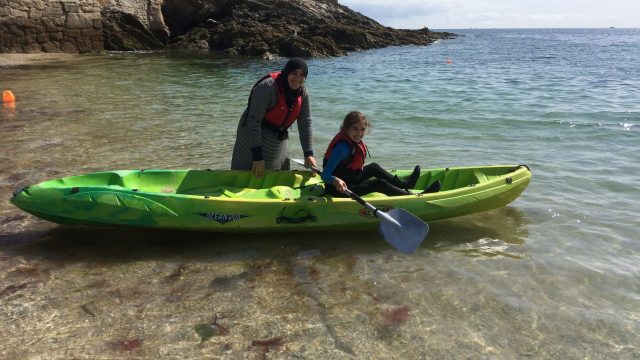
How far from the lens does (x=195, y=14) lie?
1483 inches

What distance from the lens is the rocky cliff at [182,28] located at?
22641mm

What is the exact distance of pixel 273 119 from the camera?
18.3ft

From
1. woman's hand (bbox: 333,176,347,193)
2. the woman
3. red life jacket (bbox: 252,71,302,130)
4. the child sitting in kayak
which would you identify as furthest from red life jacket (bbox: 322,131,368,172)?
red life jacket (bbox: 252,71,302,130)

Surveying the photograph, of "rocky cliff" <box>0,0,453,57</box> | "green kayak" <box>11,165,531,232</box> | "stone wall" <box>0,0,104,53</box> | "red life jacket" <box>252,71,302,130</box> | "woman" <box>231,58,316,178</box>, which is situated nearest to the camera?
"green kayak" <box>11,165,531,232</box>

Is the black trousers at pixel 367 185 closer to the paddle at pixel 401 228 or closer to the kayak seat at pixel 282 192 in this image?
the kayak seat at pixel 282 192

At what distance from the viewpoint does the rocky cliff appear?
891 inches

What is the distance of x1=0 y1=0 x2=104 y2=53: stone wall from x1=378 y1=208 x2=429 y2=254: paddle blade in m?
22.9

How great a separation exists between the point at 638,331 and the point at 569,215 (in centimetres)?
236

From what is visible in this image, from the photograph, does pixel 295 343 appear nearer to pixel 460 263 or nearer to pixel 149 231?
pixel 460 263

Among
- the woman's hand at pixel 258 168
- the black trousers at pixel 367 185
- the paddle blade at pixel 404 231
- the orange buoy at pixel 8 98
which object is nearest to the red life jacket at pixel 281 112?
the woman's hand at pixel 258 168

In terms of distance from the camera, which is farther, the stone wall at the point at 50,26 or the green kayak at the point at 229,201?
the stone wall at the point at 50,26

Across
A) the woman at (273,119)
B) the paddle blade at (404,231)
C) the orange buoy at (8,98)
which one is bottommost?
the paddle blade at (404,231)

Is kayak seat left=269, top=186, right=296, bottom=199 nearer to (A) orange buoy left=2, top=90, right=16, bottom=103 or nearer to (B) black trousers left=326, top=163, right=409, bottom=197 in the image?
(B) black trousers left=326, top=163, right=409, bottom=197

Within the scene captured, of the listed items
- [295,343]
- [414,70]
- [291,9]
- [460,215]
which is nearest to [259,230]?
[295,343]
